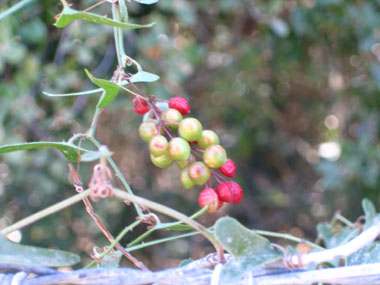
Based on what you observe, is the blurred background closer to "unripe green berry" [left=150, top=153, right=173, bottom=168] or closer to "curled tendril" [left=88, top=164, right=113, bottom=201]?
"unripe green berry" [left=150, top=153, right=173, bottom=168]

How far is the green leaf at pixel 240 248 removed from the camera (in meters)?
0.36

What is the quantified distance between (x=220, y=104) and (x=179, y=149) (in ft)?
5.19

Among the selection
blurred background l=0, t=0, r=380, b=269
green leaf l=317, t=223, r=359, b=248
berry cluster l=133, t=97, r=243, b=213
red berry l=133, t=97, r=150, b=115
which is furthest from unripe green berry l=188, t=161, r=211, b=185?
blurred background l=0, t=0, r=380, b=269

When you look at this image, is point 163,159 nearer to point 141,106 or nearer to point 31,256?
point 141,106

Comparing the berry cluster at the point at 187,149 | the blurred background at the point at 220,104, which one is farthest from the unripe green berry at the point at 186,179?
the blurred background at the point at 220,104

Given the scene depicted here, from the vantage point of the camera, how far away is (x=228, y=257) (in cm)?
40

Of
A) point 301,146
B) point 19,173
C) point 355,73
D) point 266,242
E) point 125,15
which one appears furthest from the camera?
point 301,146

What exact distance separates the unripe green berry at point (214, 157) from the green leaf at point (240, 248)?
0.15 m

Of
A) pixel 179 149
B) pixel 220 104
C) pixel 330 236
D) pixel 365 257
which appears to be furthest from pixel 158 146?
pixel 220 104

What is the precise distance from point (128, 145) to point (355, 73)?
1121 millimetres

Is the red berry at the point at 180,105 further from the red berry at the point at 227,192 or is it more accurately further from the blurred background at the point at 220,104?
the blurred background at the point at 220,104

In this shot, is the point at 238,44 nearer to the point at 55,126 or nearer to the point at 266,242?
the point at 55,126

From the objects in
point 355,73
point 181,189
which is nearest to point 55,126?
point 181,189

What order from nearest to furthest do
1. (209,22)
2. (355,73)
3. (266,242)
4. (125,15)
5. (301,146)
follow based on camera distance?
(266,242), (125,15), (209,22), (355,73), (301,146)
